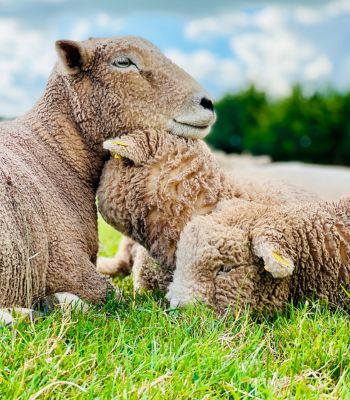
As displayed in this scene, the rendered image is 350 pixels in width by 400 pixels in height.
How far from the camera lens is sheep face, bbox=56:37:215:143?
4078 millimetres

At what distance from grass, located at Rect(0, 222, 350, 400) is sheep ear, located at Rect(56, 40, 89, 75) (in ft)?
4.98

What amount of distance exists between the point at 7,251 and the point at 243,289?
1258 millimetres

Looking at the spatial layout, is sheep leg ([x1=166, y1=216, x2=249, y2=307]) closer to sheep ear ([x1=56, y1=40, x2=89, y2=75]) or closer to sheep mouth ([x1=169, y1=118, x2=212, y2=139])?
sheep mouth ([x1=169, y1=118, x2=212, y2=139])

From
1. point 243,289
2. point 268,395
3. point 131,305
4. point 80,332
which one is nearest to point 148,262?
point 131,305

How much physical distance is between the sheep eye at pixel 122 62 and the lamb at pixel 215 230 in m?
0.45

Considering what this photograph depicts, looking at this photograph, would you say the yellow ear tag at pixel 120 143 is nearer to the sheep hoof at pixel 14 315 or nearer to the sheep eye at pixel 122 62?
the sheep eye at pixel 122 62

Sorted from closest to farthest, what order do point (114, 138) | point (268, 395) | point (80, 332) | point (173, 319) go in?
point (268, 395) → point (80, 332) → point (173, 319) → point (114, 138)

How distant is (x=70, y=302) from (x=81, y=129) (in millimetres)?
1217

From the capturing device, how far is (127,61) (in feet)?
13.6

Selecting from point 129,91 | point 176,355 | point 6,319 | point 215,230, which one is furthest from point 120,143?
point 176,355

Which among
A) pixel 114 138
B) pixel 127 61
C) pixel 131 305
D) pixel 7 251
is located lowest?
pixel 131 305

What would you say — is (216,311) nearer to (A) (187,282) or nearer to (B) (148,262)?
(A) (187,282)

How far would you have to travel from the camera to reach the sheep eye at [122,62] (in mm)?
4129

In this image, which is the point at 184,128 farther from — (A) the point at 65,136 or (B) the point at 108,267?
(B) the point at 108,267
